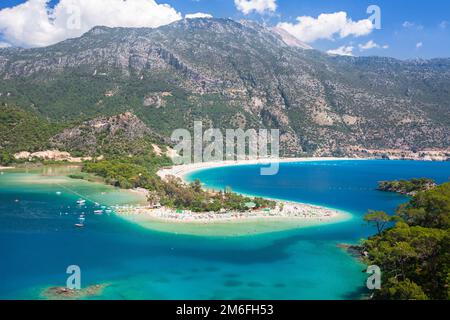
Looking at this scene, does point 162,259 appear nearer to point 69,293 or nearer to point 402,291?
point 69,293

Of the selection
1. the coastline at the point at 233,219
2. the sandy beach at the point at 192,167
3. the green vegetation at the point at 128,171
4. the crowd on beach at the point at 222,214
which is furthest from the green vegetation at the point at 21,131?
the coastline at the point at 233,219

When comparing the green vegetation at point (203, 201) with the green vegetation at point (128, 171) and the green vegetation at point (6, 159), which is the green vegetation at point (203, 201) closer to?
the green vegetation at point (128, 171)

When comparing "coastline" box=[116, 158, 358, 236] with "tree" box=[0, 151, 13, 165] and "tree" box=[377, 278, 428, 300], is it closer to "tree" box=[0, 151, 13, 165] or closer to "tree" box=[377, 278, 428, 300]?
"tree" box=[377, 278, 428, 300]

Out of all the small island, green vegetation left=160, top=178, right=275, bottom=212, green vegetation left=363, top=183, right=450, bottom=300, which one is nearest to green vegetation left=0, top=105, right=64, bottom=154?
green vegetation left=160, top=178, right=275, bottom=212

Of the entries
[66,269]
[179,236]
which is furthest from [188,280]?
[179,236]

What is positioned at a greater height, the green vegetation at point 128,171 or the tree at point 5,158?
the tree at point 5,158

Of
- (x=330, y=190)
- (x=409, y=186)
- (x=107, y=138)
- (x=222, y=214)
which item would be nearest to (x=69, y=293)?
(x=222, y=214)

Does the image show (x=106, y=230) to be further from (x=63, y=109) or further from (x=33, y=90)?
(x=33, y=90)
